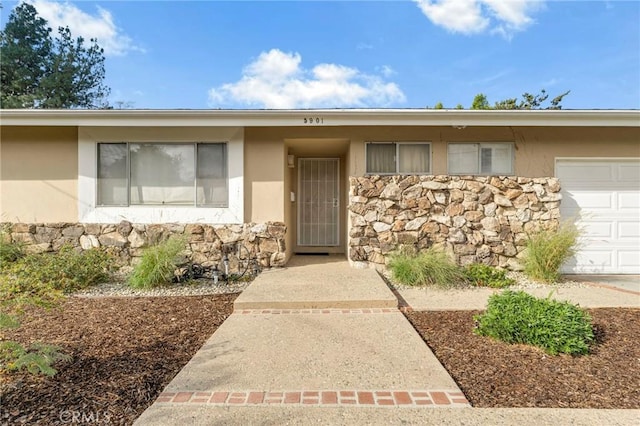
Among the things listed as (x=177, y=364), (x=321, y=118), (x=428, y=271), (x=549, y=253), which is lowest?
(x=177, y=364)

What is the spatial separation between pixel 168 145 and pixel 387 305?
519 cm

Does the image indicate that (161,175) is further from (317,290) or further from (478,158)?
(478,158)

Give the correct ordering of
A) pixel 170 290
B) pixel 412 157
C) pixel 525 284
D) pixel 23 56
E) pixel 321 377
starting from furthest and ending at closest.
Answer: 1. pixel 23 56
2. pixel 412 157
3. pixel 525 284
4. pixel 170 290
5. pixel 321 377

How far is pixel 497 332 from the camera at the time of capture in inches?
127

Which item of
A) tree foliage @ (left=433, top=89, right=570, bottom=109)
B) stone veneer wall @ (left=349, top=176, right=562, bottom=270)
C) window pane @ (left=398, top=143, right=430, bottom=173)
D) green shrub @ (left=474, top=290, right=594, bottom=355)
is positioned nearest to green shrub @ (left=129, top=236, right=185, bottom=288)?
stone veneer wall @ (left=349, top=176, right=562, bottom=270)

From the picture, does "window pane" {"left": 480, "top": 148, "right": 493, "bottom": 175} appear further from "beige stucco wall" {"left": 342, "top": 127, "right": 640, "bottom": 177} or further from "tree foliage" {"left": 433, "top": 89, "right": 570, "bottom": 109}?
"tree foliage" {"left": 433, "top": 89, "right": 570, "bottom": 109}

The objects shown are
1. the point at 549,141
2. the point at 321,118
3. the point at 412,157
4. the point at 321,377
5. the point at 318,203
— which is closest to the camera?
the point at 321,377

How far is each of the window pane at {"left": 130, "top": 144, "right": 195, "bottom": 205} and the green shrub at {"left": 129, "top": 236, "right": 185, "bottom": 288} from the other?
4.28 ft

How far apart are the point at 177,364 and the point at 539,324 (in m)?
3.34

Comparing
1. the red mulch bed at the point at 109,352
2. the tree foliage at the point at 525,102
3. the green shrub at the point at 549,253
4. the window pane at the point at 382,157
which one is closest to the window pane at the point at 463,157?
the window pane at the point at 382,157

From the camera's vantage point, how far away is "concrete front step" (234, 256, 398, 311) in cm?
417

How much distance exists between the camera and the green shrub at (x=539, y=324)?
9.63 ft

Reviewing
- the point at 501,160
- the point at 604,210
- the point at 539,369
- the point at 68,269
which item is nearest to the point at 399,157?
the point at 501,160

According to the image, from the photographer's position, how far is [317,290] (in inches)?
183
